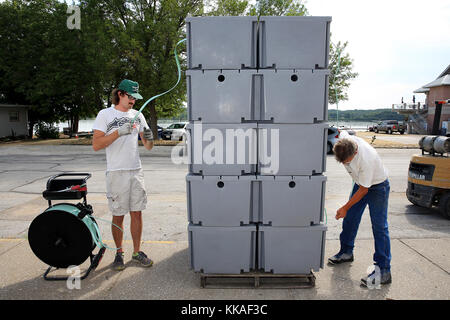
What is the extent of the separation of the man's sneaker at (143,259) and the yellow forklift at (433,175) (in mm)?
4666

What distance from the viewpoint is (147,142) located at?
3.68m

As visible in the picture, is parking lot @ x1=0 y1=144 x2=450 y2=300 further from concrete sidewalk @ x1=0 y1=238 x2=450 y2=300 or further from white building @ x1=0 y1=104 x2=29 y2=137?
white building @ x1=0 y1=104 x2=29 y2=137

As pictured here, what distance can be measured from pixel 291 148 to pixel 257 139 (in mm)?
345

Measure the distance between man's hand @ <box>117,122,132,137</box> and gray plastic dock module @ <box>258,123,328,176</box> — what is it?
4.55 ft

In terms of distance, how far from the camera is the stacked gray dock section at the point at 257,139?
9.55ft

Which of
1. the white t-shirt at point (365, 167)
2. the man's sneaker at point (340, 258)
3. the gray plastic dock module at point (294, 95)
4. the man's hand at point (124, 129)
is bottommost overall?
the man's sneaker at point (340, 258)

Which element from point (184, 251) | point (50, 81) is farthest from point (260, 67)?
point (50, 81)

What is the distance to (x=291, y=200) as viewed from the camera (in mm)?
3066

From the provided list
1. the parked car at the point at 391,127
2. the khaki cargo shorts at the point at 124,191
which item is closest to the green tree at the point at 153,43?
the khaki cargo shorts at the point at 124,191

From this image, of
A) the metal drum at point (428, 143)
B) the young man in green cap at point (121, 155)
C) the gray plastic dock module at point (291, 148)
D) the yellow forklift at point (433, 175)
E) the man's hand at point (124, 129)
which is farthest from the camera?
the metal drum at point (428, 143)

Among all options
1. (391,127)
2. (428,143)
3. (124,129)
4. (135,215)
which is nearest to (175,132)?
(428,143)

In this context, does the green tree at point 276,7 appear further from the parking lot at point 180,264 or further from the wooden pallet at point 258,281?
the wooden pallet at point 258,281

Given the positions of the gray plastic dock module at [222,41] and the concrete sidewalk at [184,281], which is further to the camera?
the concrete sidewalk at [184,281]

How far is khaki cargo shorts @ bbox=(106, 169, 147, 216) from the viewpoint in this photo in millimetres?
3439
